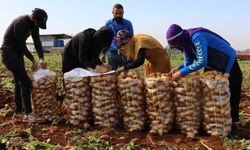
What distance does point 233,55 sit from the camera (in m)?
4.85

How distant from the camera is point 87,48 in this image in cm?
513

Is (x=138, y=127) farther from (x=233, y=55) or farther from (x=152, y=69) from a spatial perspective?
(x=233, y=55)

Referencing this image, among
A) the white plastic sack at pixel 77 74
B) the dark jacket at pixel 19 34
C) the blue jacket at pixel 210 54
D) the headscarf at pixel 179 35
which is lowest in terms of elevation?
the white plastic sack at pixel 77 74

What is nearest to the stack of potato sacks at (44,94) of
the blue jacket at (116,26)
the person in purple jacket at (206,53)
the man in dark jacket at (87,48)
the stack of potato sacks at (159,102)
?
the man in dark jacket at (87,48)

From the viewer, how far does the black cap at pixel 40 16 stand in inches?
211

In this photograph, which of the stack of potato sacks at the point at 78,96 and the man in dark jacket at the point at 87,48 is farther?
the stack of potato sacks at the point at 78,96

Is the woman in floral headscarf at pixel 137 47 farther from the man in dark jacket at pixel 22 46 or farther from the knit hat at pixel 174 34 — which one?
the man in dark jacket at pixel 22 46

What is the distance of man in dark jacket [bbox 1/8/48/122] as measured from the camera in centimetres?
546

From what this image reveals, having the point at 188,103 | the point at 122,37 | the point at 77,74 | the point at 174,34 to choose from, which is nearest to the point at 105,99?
the point at 77,74

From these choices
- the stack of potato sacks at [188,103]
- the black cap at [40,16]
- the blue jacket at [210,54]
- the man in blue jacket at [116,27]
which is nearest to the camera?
the blue jacket at [210,54]

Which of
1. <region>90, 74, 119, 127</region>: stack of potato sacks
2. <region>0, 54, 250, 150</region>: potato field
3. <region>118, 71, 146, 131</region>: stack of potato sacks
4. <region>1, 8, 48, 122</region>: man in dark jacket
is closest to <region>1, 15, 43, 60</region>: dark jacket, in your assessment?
<region>1, 8, 48, 122</region>: man in dark jacket

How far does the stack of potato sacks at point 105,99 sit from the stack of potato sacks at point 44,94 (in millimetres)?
678

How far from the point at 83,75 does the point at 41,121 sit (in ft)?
2.89

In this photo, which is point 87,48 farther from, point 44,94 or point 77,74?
point 44,94
